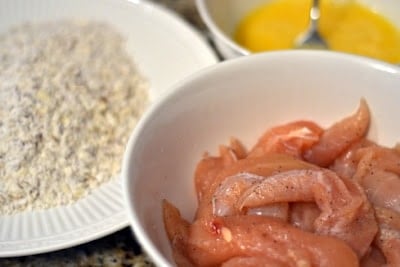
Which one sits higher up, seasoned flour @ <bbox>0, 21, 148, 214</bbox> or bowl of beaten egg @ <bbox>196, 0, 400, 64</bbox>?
bowl of beaten egg @ <bbox>196, 0, 400, 64</bbox>

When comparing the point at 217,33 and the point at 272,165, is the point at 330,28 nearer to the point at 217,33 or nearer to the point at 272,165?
the point at 217,33

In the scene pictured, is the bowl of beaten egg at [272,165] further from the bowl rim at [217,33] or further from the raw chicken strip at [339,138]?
the bowl rim at [217,33]

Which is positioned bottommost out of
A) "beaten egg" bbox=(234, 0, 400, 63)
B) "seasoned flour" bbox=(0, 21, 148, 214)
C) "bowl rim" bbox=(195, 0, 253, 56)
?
"seasoned flour" bbox=(0, 21, 148, 214)

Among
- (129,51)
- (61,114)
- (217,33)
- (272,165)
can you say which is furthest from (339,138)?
(129,51)

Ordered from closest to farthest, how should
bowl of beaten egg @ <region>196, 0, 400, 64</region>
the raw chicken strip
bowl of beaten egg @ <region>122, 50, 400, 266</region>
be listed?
1. bowl of beaten egg @ <region>122, 50, 400, 266</region>
2. the raw chicken strip
3. bowl of beaten egg @ <region>196, 0, 400, 64</region>

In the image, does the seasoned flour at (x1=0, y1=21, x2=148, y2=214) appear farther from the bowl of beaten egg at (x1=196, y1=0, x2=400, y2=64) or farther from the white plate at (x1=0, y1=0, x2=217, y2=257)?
the bowl of beaten egg at (x1=196, y1=0, x2=400, y2=64)

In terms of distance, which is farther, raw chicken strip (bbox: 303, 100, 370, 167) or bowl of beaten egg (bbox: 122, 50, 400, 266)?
raw chicken strip (bbox: 303, 100, 370, 167)

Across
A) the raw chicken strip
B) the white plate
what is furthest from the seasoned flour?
the raw chicken strip
